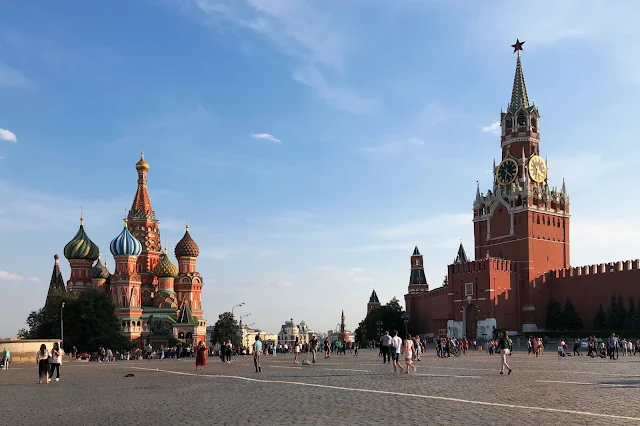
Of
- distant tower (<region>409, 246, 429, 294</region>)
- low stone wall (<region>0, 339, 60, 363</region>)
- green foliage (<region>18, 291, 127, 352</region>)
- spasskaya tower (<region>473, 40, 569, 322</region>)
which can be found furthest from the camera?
distant tower (<region>409, 246, 429, 294</region>)

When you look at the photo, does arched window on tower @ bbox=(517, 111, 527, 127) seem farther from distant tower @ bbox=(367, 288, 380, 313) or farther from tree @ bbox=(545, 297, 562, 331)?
distant tower @ bbox=(367, 288, 380, 313)

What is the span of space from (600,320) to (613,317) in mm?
2164

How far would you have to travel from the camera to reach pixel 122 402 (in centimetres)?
1461

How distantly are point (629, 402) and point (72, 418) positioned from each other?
9324 mm

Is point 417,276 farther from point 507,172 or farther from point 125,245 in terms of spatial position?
point 125,245

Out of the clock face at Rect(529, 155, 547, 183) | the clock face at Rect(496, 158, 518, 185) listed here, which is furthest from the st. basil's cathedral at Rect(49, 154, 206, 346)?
the clock face at Rect(529, 155, 547, 183)

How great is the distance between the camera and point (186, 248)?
91688 millimetres

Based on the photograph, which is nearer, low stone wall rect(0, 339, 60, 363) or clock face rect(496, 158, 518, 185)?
low stone wall rect(0, 339, 60, 363)

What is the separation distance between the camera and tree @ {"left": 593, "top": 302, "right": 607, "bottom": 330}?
6554cm

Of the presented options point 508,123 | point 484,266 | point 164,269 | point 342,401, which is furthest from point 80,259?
point 342,401

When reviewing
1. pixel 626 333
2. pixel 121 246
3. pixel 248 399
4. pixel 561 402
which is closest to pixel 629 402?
pixel 561 402

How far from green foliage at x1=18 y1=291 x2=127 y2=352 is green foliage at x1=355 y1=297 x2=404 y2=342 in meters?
32.3

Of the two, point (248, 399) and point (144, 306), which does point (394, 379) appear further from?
point (144, 306)

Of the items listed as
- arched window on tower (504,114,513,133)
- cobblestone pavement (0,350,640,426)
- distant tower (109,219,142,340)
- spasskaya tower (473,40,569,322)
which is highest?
arched window on tower (504,114,513,133)
